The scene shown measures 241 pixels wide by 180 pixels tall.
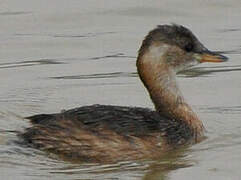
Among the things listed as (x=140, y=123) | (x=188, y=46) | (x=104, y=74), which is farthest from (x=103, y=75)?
(x=140, y=123)

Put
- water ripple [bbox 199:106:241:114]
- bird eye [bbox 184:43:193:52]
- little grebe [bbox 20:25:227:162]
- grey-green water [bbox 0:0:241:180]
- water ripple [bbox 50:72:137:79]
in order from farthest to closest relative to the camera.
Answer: water ripple [bbox 50:72:137:79]
water ripple [bbox 199:106:241:114]
bird eye [bbox 184:43:193:52]
little grebe [bbox 20:25:227:162]
grey-green water [bbox 0:0:241:180]

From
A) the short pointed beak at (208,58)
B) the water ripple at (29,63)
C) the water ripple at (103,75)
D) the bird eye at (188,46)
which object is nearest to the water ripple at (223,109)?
the short pointed beak at (208,58)

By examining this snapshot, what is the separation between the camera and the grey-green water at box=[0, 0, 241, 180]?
9805 mm

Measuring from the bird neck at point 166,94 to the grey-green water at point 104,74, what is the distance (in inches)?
11.1

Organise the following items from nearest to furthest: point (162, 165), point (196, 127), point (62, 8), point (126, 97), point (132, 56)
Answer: point (162, 165)
point (196, 127)
point (126, 97)
point (132, 56)
point (62, 8)

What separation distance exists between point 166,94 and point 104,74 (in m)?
2.65

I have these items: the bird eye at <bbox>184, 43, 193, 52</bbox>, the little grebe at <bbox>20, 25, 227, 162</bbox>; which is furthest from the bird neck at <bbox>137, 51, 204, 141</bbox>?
the bird eye at <bbox>184, 43, 193, 52</bbox>

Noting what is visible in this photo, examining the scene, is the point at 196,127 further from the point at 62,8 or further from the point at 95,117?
the point at 62,8

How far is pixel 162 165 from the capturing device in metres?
9.95

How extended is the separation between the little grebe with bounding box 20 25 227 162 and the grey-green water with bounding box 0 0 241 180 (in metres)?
0.15

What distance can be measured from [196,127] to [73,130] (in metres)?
1.48

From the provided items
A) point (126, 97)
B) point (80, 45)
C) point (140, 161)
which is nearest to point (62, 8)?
point (80, 45)

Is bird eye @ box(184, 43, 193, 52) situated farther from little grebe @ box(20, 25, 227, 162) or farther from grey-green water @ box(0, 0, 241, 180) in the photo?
grey-green water @ box(0, 0, 241, 180)

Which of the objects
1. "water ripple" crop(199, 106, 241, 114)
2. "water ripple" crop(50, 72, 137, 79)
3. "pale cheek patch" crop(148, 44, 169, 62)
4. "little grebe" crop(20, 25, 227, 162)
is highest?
"pale cheek patch" crop(148, 44, 169, 62)
